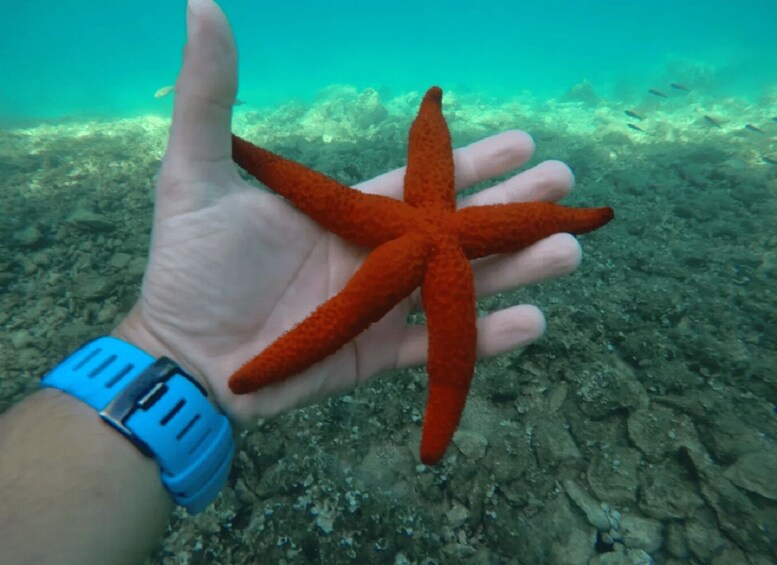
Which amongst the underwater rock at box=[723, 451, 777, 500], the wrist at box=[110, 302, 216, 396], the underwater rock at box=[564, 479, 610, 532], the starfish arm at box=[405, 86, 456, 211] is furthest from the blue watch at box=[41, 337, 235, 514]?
the underwater rock at box=[723, 451, 777, 500]

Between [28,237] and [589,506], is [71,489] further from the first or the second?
[28,237]

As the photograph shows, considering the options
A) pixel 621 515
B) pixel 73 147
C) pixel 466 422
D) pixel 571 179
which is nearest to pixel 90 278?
pixel 466 422

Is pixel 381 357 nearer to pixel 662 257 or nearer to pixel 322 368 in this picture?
pixel 322 368

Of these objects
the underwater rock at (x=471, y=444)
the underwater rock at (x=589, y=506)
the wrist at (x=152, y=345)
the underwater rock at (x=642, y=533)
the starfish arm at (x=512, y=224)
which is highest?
the starfish arm at (x=512, y=224)

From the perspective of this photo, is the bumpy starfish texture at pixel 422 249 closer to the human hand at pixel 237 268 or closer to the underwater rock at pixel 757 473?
the human hand at pixel 237 268

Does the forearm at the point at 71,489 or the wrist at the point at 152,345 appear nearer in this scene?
the forearm at the point at 71,489

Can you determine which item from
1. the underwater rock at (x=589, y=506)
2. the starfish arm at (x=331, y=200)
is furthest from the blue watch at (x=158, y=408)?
the underwater rock at (x=589, y=506)
